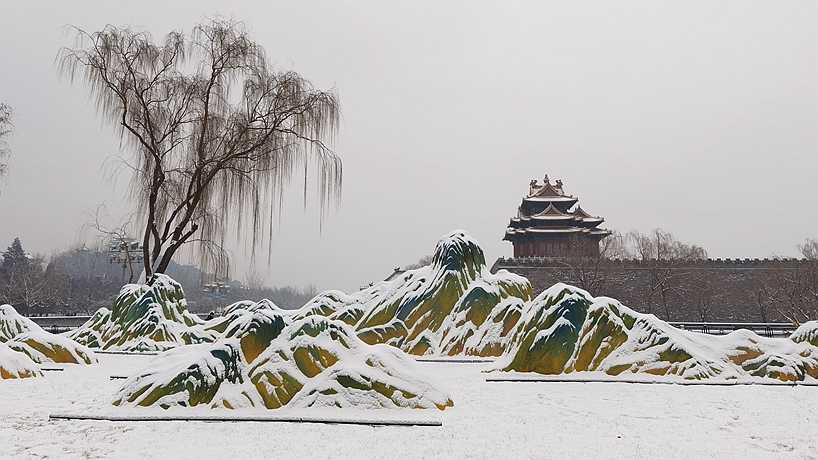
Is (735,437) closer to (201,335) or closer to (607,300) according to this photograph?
(607,300)

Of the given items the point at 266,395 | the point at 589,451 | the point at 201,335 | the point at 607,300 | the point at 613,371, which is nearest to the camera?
the point at 589,451

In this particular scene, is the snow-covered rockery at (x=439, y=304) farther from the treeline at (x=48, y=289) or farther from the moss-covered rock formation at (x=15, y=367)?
the treeline at (x=48, y=289)

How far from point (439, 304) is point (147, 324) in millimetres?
6522

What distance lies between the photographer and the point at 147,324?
12141mm

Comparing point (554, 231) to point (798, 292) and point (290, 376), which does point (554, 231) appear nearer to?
point (798, 292)

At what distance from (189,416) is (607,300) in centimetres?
692

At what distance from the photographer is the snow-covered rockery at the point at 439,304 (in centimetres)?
1133

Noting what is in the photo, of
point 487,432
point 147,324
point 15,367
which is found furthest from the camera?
point 147,324

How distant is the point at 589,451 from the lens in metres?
4.24

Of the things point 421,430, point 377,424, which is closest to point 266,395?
point 377,424

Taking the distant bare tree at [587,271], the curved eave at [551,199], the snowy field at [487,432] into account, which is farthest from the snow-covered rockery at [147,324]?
the curved eave at [551,199]

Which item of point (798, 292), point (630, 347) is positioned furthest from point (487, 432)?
point (798, 292)

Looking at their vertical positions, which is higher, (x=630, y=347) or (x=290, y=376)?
(x=630, y=347)

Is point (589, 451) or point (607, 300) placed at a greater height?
point (607, 300)
